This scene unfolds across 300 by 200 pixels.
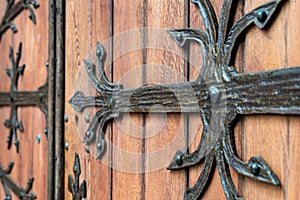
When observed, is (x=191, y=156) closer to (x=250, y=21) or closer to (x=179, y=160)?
(x=179, y=160)

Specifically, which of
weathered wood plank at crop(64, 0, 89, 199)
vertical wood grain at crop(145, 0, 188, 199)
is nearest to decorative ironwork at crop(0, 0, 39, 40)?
weathered wood plank at crop(64, 0, 89, 199)

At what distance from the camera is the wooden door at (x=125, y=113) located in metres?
0.59

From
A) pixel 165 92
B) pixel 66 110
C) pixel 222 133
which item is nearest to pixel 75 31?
pixel 66 110

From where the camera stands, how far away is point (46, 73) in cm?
125

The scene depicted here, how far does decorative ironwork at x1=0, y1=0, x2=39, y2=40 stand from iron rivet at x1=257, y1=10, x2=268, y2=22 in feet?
2.82

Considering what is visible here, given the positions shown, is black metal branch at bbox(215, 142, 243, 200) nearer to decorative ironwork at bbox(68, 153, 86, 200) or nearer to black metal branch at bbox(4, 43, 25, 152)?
decorative ironwork at bbox(68, 153, 86, 200)

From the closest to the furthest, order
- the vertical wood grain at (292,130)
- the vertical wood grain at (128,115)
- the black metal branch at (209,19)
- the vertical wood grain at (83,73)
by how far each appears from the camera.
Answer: the vertical wood grain at (292,130), the black metal branch at (209,19), the vertical wood grain at (128,115), the vertical wood grain at (83,73)

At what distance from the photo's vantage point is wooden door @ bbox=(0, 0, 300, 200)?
59 cm

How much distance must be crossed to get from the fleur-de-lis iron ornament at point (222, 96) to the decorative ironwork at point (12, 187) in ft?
2.08

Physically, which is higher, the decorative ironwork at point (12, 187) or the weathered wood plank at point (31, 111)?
the weathered wood plank at point (31, 111)

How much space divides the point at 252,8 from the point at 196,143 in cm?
23

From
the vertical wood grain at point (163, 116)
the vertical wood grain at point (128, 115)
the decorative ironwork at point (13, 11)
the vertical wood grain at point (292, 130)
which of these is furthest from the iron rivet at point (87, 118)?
the vertical wood grain at point (292, 130)

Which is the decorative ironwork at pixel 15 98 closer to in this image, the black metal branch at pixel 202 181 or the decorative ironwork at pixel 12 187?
the decorative ironwork at pixel 12 187

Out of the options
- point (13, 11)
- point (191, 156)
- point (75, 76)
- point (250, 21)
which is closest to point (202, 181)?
point (191, 156)
